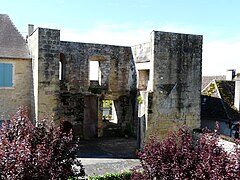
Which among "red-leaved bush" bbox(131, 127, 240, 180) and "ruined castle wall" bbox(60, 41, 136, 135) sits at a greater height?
"ruined castle wall" bbox(60, 41, 136, 135)

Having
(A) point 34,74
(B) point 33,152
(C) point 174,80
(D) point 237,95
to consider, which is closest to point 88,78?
(A) point 34,74

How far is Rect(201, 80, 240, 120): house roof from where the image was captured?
19281 millimetres

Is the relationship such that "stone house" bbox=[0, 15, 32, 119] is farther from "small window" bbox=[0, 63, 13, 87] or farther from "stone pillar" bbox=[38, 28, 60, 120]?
"stone pillar" bbox=[38, 28, 60, 120]

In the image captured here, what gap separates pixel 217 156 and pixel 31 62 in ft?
38.0

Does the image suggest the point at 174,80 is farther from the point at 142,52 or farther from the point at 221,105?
the point at 221,105

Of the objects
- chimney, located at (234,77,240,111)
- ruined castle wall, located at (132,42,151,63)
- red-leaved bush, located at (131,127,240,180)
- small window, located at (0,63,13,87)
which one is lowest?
red-leaved bush, located at (131,127,240,180)

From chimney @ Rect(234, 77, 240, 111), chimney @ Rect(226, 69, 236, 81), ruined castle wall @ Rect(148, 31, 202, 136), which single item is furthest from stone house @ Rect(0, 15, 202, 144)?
chimney @ Rect(226, 69, 236, 81)

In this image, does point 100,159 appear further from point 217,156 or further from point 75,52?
point 217,156

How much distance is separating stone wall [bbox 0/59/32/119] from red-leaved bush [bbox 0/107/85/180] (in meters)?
6.83

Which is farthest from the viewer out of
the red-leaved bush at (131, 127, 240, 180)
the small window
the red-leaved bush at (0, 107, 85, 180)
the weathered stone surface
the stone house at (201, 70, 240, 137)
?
the stone house at (201, 70, 240, 137)

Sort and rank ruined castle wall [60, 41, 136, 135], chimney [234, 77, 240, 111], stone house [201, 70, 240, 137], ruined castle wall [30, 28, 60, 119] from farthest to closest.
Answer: chimney [234, 77, 240, 111] → stone house [201, 70, 240, 137] → ruined castle wall [60, 41, 136, 135] → ruined castle wall [30, 28, 60, 119]

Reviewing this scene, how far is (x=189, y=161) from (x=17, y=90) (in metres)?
11.1

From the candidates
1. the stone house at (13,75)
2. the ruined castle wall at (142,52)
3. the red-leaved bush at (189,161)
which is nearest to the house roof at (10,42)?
the stone house at (13,75)

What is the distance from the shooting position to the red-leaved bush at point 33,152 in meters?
6.52
